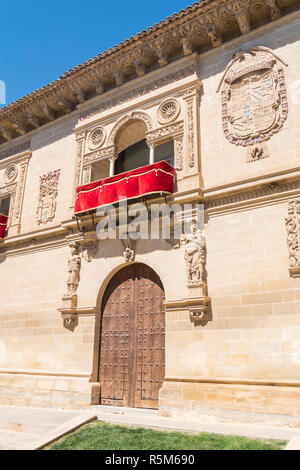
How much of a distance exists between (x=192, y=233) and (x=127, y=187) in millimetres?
1998

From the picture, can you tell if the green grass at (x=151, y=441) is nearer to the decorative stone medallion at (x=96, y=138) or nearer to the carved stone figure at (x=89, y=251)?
the carved stone figure at (x=89, y=251)

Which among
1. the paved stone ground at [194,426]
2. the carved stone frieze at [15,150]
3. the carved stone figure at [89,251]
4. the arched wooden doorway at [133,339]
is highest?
the carved stone frieze at [15,150]

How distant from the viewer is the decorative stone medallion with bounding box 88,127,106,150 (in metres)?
10.2

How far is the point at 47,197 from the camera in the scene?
35.6 ft

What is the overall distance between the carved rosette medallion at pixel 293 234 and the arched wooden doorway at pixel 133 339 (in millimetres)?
2846

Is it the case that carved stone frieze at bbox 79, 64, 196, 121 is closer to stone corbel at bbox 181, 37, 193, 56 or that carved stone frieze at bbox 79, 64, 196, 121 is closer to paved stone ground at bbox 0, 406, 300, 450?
stone corbel at bbox 181, 37, 193, 56

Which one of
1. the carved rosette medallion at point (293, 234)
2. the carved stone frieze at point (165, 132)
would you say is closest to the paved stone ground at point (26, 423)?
the carved rosette medallion at point (293, 234)

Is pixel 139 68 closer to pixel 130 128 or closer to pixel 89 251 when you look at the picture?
pixel 130 128

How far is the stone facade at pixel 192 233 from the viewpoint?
6.64 metres

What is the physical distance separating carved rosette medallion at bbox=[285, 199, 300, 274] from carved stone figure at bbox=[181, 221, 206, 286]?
5.51 feet

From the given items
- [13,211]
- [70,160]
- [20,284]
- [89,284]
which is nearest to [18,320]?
[20,284]

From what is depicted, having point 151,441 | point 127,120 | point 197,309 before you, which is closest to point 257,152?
point 197,309

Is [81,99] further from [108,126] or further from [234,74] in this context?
[234,74]

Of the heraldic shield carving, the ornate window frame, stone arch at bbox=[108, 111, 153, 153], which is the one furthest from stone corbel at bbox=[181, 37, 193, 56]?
the ornate window frame
